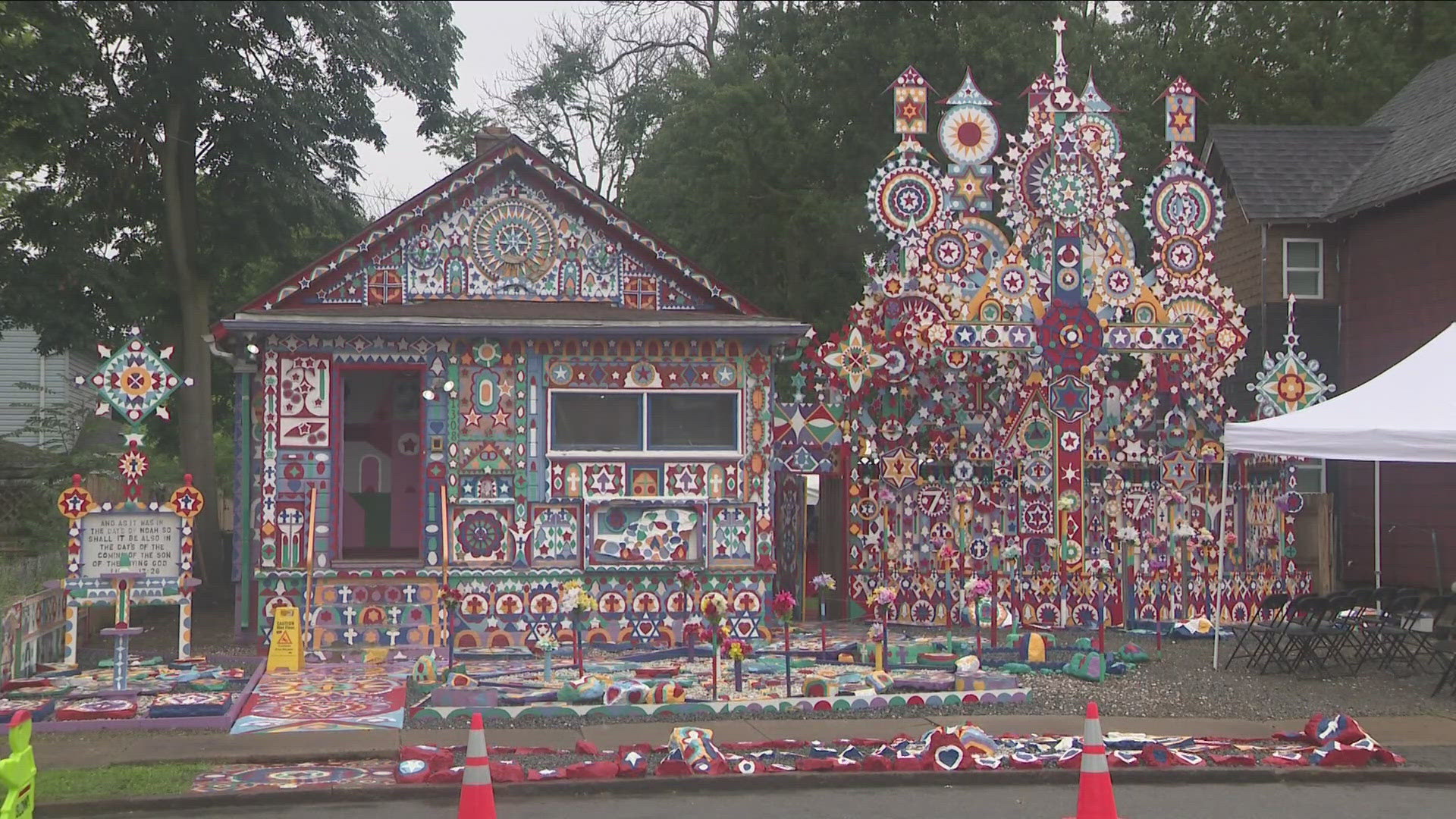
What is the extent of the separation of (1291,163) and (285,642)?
17.9 m

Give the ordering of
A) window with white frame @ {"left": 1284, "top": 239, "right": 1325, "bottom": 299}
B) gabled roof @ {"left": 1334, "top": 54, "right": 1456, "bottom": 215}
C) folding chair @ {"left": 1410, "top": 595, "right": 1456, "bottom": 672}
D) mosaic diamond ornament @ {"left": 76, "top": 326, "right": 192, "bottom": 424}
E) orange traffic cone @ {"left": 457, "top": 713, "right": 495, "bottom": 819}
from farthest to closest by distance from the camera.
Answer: window with white frame @ {"left": 1284, "top": 239, "right": 1325, "bottom": 299}
gabled roof @ {"left": 1334, "top": 54, "right": 1456, "bottom": 215}
folding chair @ {"left": 1410, "top": 595, "right": 1456, "bottom": 672}
mosaic diamond ornament @ {"left": 76, "top": 326, "right": 192, "bottom": 424}
orange traffic cone @ {"left": 457, "top": 713, "right": 495, "bottom": 819}

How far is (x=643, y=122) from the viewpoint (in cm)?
3991

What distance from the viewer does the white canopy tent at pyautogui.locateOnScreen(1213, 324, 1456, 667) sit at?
1365 cm

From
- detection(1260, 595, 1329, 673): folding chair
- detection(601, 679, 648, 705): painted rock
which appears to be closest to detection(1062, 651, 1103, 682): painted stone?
detection(1260, 595, 1329, 673): folding chair

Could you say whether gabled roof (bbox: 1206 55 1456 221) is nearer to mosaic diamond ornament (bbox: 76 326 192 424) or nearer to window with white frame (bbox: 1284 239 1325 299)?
window with white frame (bbox: 1284 239 1325 299)

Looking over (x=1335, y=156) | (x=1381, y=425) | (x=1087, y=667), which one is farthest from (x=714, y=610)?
(x=1335, y=156)

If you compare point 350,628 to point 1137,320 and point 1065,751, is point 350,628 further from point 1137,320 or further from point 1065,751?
point 1137,320

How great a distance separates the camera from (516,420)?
15.9 meters

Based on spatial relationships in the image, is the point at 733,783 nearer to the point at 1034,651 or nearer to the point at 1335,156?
the point at 1034,651

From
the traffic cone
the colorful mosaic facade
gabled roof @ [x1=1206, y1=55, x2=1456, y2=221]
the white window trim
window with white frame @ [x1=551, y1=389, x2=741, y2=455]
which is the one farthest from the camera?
gabled roof @ [x1=1206, y1=55, x2=1456, y2=221]

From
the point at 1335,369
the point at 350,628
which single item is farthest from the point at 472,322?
the point at 1335,369

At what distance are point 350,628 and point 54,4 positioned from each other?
377 inches

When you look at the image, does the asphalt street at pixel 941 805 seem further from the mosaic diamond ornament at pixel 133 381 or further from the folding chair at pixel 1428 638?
the mosaic diamond ornament at pixel 133 381

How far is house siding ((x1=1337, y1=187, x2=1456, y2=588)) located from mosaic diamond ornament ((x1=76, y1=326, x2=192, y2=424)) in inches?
658
